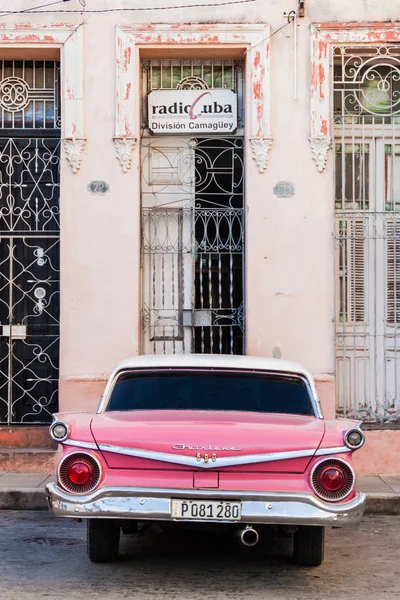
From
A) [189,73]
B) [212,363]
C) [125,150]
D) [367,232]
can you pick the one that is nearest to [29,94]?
[125,150]

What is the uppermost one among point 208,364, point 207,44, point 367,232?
point 207,44

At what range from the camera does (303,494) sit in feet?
19.1

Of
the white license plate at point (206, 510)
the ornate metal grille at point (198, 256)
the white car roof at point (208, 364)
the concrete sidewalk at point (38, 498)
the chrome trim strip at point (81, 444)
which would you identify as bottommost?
the concrete sidewalk at point (38, 498)

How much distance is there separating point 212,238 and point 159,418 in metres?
5.02

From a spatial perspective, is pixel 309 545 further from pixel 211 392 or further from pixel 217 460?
pixel 211 392

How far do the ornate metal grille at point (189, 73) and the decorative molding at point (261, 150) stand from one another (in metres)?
0.80

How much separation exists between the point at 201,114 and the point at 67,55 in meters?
1.56

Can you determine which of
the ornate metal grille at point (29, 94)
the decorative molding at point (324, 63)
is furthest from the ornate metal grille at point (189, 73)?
the ornate metal grille at point (29, 94)

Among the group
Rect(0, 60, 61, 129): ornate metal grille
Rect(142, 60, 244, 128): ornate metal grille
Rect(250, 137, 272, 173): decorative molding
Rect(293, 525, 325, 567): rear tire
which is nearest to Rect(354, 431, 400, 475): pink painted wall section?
Rect(250, 137, 272, 173): decorative molding

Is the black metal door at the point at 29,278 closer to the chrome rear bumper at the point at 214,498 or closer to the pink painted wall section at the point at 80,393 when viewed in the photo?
the pink painted wall section at the point at 80,393

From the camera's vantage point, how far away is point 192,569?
6.55 meters

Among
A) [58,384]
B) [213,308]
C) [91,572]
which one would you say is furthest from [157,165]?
[91,572]

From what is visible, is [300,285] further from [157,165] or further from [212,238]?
[157,165]

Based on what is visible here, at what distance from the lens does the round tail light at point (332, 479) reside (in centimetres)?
591
